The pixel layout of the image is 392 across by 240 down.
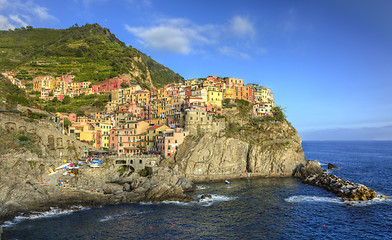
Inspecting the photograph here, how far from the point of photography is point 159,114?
93.4 meters

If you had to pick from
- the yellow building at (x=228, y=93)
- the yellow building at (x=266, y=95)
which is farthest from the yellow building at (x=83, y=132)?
the yellow building at (x=266, y=95)

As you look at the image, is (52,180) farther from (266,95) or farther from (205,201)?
(266,95)

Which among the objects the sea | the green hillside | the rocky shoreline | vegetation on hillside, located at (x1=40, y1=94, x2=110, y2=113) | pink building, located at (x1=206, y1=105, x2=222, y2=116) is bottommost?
the sea

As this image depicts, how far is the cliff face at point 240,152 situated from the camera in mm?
72875

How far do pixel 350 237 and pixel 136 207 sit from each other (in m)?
35.1

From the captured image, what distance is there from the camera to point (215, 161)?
74.1 metres

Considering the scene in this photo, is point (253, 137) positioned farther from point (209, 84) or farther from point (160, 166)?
point (160, 166)

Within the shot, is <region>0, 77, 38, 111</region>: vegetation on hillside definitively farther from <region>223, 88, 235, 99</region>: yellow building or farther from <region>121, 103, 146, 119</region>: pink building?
<region>223, 88, 235, 99</region>: yellow building

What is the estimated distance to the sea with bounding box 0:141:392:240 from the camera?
3819 cm

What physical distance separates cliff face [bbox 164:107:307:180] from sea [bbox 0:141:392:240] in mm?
14419

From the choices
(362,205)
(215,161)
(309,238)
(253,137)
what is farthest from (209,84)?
(309,238)

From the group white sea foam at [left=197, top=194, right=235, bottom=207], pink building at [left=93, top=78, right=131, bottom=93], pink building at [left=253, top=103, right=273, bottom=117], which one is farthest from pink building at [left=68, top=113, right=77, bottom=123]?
pink building at [left=253, top=103, right=273, bottom=117]

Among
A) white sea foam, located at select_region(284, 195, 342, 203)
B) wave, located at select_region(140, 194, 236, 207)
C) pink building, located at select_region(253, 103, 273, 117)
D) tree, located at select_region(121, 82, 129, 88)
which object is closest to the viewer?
wave, located at select_region(140, 194, 236, 207)

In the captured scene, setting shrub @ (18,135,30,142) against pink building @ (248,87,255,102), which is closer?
shrub @ (18,135,30,142)
